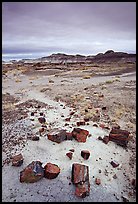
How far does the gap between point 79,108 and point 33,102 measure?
2976 millimetres

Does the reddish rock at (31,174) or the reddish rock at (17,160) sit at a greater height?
the reddish rock at (17,160)

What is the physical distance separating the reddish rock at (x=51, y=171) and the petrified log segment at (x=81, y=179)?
1.52ft

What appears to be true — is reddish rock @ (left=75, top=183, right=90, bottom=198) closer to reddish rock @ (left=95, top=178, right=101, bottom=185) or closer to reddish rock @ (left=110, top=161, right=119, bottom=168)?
reddish rock @ (left=95, top=178, right=101, bottom=185)

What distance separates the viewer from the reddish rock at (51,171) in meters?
5.96

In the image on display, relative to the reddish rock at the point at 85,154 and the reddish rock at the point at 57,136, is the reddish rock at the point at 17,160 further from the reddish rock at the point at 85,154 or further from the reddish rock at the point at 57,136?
the reddish rock at the point at 85,154

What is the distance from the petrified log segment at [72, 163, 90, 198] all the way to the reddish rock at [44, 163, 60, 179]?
46 centimetres

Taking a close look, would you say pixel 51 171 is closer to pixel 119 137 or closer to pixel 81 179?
pixel 81 179

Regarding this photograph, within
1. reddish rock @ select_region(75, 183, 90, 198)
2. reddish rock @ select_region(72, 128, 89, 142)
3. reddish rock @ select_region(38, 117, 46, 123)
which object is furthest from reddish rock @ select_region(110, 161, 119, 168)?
reddish rock @ select_region(38, 117, 46, 123)

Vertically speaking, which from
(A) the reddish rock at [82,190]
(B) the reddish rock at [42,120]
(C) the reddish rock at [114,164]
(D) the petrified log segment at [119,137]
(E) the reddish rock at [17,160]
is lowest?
(A) the reddish rock at [82,190]

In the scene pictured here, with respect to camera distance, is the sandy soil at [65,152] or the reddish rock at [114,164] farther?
the reddish rock at [114,164]

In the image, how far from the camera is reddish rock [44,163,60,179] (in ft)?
19.6

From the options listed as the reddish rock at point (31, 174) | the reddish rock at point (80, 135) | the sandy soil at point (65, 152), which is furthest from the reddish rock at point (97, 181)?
the reddish rock at point (80, 135)

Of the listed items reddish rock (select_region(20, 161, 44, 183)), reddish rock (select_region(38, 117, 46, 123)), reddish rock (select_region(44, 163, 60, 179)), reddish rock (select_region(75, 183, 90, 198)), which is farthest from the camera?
reddish rock (select_region(38, 117, 46, 123))

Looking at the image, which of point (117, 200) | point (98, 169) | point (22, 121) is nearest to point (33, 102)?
point (22, 121)
